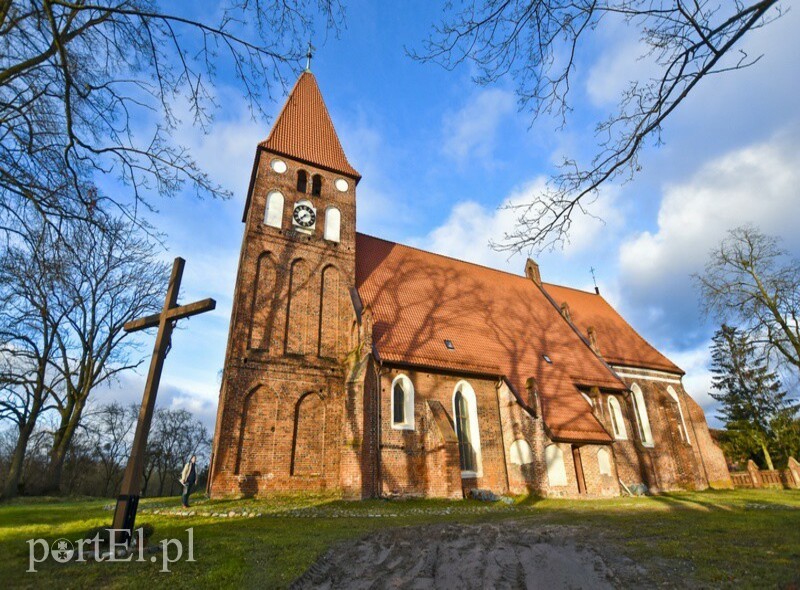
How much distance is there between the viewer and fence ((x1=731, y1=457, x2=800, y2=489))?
20.5 meters

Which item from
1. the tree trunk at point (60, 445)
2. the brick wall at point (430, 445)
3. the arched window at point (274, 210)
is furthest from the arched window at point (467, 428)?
the tree trunk at point (60, 445)

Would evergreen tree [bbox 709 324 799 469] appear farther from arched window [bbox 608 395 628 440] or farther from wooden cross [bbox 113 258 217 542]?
wooden cross [bbox 113 258 217 542]

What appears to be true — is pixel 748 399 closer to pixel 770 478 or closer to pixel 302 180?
pixel 770 478

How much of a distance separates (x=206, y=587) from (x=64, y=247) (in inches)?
182

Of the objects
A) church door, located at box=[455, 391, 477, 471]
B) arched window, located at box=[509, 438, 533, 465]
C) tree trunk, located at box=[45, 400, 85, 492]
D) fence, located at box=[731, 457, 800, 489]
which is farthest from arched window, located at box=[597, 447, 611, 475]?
tree trunk, located at box=[45, 400, 85, 492]

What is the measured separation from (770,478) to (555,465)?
51.3 feet

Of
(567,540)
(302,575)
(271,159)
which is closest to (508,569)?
(567,540)

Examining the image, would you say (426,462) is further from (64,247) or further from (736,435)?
(736,435)

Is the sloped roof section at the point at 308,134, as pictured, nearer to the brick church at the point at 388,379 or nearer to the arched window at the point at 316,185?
the brick church at the point at 388,379

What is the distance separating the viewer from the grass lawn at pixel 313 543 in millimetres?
4336

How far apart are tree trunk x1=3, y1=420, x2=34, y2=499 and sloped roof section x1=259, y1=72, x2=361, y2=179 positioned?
15183 millimetres

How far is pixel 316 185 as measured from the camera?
17.9m

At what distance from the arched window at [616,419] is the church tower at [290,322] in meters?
11.5

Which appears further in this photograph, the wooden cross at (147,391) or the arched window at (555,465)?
the arched window at (555,465)
